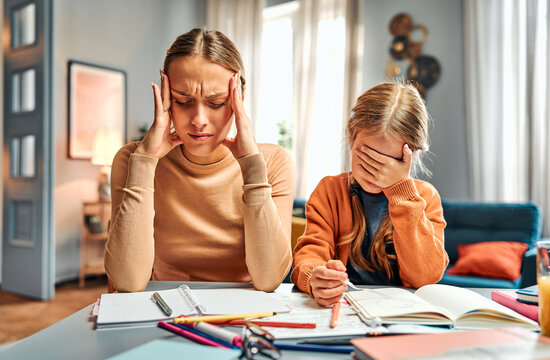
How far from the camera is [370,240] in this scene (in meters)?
1.11

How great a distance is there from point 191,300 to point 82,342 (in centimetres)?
20

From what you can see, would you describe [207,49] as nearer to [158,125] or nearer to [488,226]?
Result: [158,125]

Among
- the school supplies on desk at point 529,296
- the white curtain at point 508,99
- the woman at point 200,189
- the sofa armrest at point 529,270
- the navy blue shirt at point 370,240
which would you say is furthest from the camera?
the white curtain at point 508,99

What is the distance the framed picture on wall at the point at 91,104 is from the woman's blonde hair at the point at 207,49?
2.89 metres

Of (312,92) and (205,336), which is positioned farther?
(312,92)

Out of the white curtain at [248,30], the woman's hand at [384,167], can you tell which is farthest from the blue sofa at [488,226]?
the white curtain at [248,30]

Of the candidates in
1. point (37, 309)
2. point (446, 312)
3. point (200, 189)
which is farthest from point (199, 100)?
point (37, 309)

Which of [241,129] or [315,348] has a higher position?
[241,129]

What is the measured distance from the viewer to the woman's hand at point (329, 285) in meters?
0.74

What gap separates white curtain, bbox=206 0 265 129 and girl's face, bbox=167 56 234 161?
3.30 meters

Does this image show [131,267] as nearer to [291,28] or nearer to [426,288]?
[426,288]

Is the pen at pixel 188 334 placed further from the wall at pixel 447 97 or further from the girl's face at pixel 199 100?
the wall at pixel 447 97

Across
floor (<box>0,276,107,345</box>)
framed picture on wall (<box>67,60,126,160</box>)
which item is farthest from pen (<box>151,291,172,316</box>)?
framed picture on wall (<box>67,60,126,160</box>)

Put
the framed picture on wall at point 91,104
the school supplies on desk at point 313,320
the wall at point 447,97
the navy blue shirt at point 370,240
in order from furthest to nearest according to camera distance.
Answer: the framed picture on wall at point 91,104 → the wall at point 447,97 → the navy blue shirt at point 370,240 → the school supplies on desk at point 313,320
